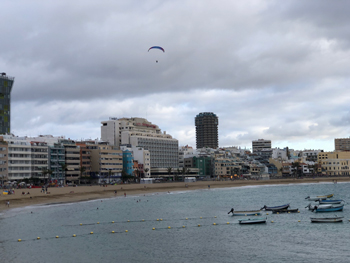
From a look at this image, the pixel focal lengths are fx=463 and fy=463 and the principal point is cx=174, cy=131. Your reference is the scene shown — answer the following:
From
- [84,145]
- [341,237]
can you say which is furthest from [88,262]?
[84,145]

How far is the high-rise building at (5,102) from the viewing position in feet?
584

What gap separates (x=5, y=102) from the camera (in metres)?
179

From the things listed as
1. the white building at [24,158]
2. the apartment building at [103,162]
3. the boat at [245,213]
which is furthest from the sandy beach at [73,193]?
the boat at [245,213]

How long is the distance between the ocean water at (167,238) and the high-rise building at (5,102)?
101 m

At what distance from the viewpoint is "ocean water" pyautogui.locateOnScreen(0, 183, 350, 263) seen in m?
48.2

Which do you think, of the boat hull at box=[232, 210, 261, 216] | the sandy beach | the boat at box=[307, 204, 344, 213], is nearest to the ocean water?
the boat hull at box=[232, 210, 261, 216]

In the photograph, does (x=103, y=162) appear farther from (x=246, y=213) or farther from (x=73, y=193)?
(x=246, y=213)

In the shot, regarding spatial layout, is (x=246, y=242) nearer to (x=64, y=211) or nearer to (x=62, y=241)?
(x=62, y=241)

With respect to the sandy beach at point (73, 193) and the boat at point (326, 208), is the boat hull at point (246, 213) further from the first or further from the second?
the sandy beach at point (73, 193)

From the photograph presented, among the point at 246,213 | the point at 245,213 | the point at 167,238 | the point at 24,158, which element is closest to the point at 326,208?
the point at 246,213

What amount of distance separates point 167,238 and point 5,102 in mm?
138932

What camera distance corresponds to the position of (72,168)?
183625mm

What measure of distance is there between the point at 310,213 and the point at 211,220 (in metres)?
21.2

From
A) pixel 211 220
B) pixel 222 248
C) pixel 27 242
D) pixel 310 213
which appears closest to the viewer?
pixel 222 248
